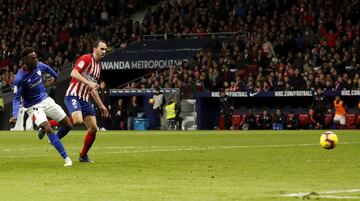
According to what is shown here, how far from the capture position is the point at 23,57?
679 inches

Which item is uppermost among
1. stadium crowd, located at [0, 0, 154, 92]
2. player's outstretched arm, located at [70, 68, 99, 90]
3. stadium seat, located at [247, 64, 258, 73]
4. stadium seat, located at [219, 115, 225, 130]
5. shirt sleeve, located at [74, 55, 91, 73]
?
shirt sleeve, located at [74, 55, 91, 73]

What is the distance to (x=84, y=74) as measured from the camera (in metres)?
18.6

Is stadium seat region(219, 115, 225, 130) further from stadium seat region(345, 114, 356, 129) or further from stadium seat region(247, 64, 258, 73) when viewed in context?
stadium seat region(345, 114, 356, 129)

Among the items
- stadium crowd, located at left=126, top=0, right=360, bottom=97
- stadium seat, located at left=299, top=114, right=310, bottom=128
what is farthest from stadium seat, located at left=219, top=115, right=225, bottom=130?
stadium seat, located at left=299, top=114, right=310, bottom=128

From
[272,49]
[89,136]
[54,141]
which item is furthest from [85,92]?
[272,49]

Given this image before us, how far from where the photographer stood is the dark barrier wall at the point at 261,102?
40688 mm

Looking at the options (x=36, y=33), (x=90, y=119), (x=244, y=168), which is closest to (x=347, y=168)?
(x=244, y=168)

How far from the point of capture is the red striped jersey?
18484 mm

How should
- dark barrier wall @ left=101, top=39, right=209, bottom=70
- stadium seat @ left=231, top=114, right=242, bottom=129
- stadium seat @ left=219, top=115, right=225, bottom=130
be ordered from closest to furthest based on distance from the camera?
stadium seat @ left=231, top=114, right=242, bottom=129, stadium seat @ left=219, top=115, right=225, bottom=130, dark barrier wall @ left=101, top=39, right=209, bottom=70

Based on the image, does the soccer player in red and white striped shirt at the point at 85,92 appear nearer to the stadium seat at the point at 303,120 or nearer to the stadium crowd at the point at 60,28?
the stadium seat at the point at 303,120

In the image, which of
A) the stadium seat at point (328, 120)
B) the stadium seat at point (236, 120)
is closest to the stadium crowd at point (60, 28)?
the stadium seat at point (236, 120)

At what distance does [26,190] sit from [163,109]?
32.0 meters

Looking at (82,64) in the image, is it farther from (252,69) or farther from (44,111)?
(252,69)

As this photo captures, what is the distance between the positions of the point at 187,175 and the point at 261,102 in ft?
92.4
